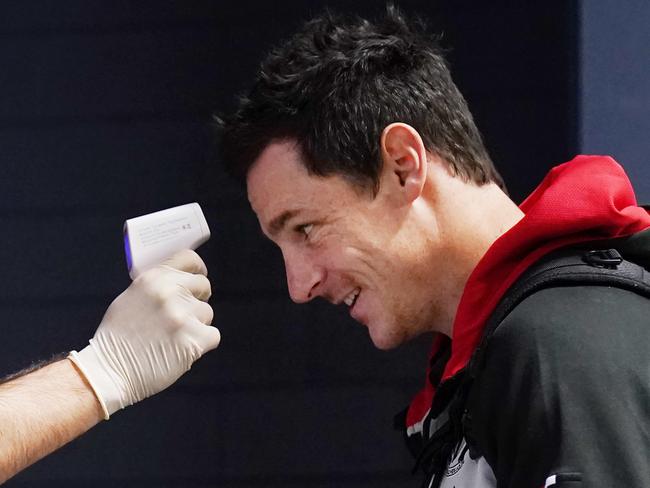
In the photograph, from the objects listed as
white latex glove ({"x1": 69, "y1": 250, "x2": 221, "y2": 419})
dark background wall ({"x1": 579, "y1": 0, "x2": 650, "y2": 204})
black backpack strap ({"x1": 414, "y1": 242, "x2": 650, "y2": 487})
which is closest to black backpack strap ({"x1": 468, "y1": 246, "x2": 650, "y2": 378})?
black backpack strap ({"x1": 414, "y1": 242, "x2": 650, "y2": 487})

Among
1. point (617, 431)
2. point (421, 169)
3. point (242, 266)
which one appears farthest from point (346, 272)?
point (242, 266)

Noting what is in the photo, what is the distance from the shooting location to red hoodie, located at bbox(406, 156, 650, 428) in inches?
64.1

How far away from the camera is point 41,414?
204cm

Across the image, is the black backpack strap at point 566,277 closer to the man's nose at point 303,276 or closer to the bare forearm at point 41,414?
the man's nose at point 303,276

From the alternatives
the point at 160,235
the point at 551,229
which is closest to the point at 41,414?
the point at 160,235

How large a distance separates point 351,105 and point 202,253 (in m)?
1.10

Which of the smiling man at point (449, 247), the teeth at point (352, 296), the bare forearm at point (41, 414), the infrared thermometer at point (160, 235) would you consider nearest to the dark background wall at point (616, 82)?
the smiling man at point (449, 247)

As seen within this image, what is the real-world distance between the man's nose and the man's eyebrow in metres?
0.05

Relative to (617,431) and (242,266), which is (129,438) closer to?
(242,266)

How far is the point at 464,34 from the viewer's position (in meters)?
2.92

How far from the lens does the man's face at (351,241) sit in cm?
197

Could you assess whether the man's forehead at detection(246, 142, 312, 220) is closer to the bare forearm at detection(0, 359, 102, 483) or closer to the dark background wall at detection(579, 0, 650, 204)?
the bare forearm at detection(0, 359, 102, 483)

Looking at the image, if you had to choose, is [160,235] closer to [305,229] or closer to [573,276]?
[305,229]

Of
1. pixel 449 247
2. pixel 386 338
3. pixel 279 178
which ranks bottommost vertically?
pixel 386 338
